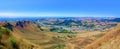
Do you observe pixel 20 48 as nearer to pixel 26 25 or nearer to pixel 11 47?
pixel 11 47

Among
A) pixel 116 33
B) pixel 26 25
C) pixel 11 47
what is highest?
pixel 116 33

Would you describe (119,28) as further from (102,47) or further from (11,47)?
(11,47)

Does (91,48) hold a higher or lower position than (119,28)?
lower

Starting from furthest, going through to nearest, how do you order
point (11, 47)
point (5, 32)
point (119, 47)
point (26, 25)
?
1. point (26, 25)
2. point (5, 32)
3. point (11, 47)
4. point (119, 47)

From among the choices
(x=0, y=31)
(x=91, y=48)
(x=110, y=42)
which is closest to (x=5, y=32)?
(x=0, y=31)

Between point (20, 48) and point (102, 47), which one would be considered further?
point (20, 48)

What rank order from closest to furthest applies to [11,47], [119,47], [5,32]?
[119,47], [11,47], [5,32]

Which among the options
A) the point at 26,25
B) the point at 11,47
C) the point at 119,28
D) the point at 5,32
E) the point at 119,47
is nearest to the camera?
the point at 119,47

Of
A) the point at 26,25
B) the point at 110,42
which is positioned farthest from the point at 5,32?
the point at 26,25

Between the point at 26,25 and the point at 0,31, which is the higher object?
the point at 0,31
